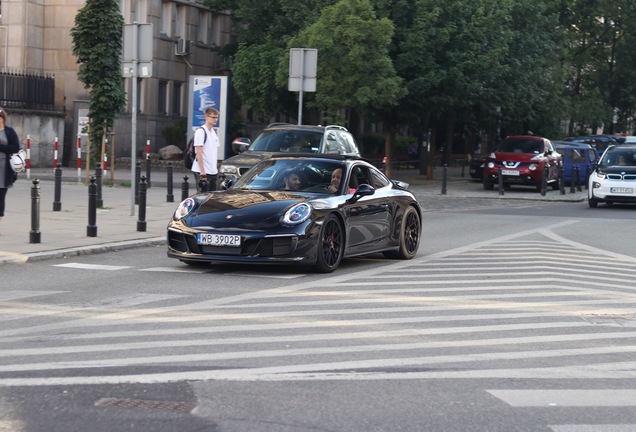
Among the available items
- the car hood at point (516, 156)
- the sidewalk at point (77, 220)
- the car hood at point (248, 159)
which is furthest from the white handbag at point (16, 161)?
the car hood at point (516, 156)

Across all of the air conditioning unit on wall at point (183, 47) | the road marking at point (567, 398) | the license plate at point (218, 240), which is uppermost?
the air conditioning unit on wall at point (183, 47)

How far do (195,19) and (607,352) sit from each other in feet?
145

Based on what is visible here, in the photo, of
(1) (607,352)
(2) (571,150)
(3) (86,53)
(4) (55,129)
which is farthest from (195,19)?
(1) (607,352)

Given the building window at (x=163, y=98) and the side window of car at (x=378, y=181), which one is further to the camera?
the building window at (x=163, y=98)

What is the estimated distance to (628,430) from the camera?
6234 millimetres

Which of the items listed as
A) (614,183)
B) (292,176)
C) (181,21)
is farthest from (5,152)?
(181,21)

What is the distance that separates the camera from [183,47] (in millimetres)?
49469

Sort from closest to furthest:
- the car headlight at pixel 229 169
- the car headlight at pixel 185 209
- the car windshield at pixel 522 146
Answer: the car headlight at pixel 185 209
the car headlight at pixel 229 169
the car windshield at pixel 522 146

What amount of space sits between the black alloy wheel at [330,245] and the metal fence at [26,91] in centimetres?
2682

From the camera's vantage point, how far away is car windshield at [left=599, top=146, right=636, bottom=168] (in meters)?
32.2

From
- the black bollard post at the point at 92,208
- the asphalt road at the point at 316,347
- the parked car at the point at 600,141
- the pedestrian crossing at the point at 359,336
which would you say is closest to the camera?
the asphalt road at the point at 316,347

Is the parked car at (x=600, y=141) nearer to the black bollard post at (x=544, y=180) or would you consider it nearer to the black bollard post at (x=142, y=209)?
the black bollard post at (x=544, y=180)

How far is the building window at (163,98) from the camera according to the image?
49.4 metres

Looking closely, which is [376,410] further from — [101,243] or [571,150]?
Answer: [571,150]
